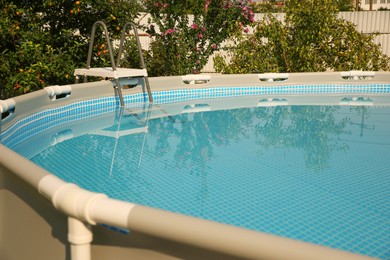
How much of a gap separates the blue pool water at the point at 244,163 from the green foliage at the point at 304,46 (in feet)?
7.64

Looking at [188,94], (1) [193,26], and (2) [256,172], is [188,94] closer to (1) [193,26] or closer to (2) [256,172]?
(1) [193,26]

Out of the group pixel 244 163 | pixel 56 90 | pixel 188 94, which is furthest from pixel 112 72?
pixel 244 163

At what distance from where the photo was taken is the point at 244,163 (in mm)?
5070

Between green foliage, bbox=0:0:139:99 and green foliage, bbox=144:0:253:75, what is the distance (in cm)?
59

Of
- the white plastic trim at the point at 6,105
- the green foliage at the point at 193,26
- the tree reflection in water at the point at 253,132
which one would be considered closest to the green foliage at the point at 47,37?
the green foliage at the point at 193,26

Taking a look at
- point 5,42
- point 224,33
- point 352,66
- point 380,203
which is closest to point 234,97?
point 224,33

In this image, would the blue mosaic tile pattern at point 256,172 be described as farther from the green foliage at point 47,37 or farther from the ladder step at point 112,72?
the green foliage at point 47,37

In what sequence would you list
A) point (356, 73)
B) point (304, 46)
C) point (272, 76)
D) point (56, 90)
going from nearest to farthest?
point (56, 90)
point (272, 76)
point (356, 73)
point (304, 46)

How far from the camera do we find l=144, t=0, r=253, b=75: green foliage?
30.6 feet

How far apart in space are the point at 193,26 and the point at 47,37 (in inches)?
101

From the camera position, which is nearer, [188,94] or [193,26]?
[188,94]

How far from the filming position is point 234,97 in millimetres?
9148

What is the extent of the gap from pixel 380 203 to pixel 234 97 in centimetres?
537

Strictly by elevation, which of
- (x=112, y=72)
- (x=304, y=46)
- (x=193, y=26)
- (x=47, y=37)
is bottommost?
(x=112, y=72)
